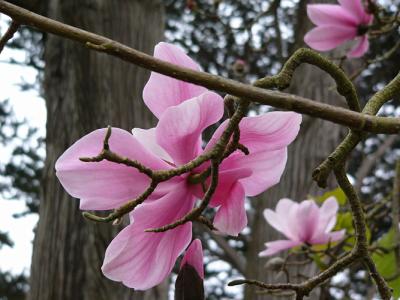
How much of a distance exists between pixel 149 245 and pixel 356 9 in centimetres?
103

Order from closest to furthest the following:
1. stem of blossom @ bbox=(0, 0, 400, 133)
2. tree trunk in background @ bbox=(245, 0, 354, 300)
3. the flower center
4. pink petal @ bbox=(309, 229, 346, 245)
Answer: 1. stem of blossom @ bbox=(0, 0, 400, 133)
2. pink petal @ bbox=(309, 229, 346, 245)
3. the flower center
4. tree trunk in background @ bbox=(245, 0, 354, 300)

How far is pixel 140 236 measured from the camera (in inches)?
18.1

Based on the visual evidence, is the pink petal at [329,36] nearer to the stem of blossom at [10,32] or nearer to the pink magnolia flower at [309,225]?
the pink magnolia flower at [309,225]

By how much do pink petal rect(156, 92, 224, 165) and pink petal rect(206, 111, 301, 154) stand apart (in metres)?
0.02

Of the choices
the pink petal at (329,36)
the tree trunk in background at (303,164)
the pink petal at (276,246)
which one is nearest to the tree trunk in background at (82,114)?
the pink petal at (276,246)

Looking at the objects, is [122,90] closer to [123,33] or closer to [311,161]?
→ [123,33]

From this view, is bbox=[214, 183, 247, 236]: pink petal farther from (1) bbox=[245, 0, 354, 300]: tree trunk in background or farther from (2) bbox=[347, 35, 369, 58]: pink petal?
(1) bbox=[245, 0, 354, 300]: tree trunk in background

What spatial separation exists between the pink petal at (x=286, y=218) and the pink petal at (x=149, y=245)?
2.86 feet

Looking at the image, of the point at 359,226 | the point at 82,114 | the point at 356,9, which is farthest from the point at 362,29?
the point at 359,226

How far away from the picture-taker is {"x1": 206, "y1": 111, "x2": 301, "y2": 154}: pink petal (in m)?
0.44

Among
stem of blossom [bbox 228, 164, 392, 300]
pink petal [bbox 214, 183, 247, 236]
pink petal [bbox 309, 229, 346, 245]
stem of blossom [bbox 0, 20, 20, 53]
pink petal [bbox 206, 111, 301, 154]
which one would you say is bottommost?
stem of blossom [bbox 228, 164, 392, 300]

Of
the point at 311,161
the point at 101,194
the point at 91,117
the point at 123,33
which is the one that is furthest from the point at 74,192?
the point at 311,161

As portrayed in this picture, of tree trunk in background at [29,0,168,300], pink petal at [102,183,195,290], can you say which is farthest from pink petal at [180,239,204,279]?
tree trunk in background at [29,0,168,300]

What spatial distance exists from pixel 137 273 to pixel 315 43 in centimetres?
102
